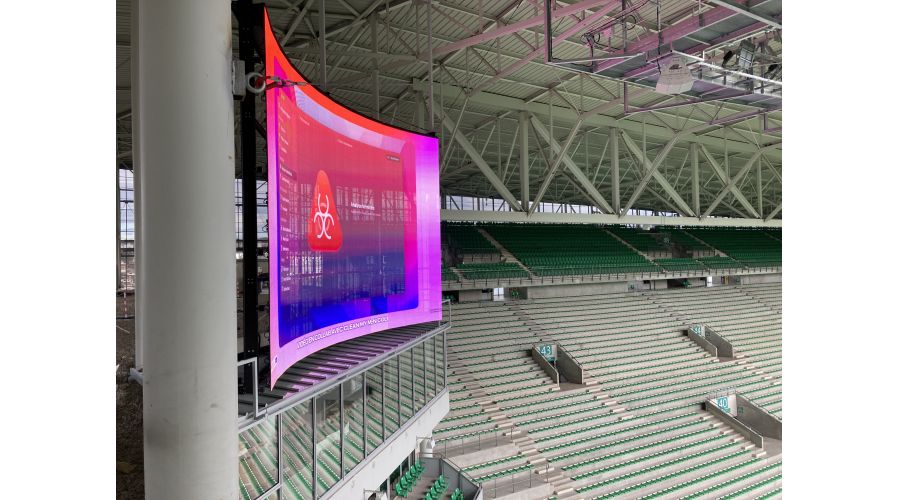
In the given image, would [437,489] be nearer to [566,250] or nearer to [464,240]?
[464,240]

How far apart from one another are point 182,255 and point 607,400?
59.7ft

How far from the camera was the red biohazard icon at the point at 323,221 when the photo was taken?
6.41 metres

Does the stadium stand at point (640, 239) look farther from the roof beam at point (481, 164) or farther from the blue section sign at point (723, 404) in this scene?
the roof beam at point (481, 164)

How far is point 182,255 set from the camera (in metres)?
3.20

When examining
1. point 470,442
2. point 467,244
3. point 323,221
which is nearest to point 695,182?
point 467,244

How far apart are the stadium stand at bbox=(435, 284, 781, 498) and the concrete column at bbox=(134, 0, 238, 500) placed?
37.4ft

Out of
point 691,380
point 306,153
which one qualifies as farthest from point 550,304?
point 306,153

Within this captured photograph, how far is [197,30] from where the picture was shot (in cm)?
334

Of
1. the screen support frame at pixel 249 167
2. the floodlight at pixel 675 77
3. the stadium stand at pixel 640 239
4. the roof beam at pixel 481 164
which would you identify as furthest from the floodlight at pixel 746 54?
the stadium stand at pixel 640 239

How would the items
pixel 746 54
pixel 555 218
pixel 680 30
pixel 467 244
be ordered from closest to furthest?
pixel 680 30
pixel 746 54
pixel 555 218
pixel 467 244

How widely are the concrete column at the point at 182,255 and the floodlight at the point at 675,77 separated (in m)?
7.74
